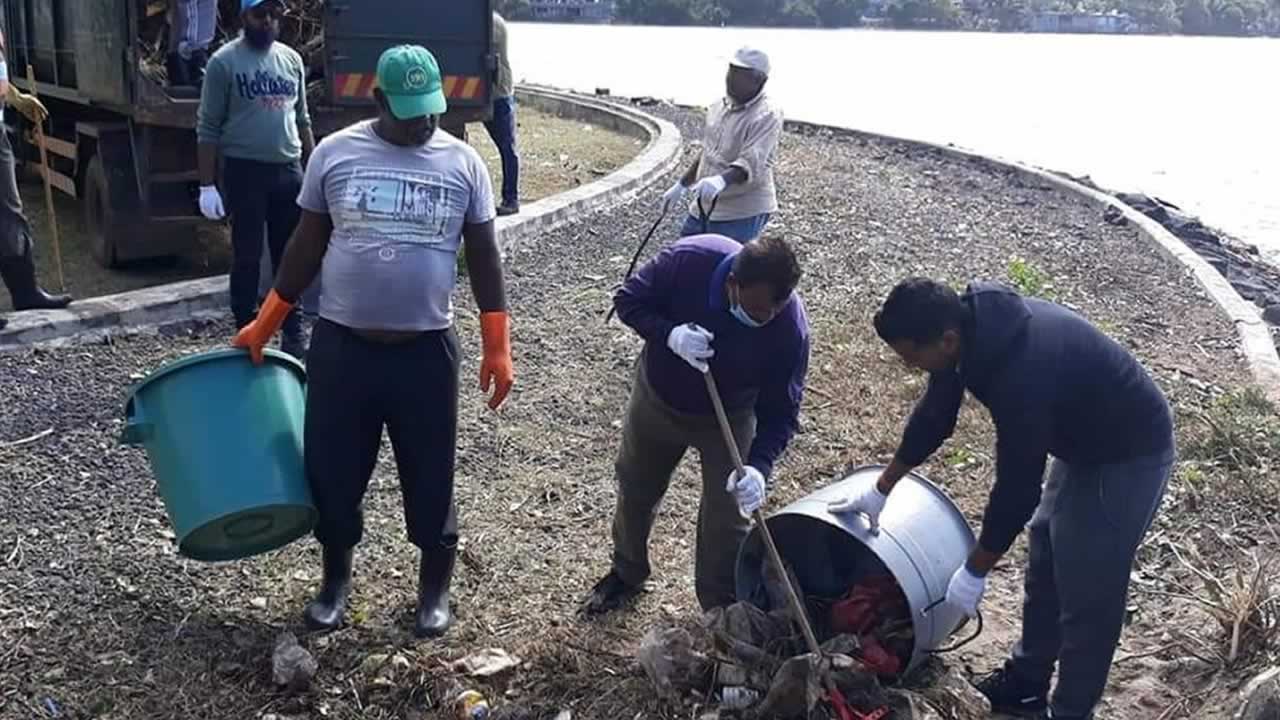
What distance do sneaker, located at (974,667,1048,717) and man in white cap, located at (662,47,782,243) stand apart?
2.45 m

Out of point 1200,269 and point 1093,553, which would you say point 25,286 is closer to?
point 1093,553

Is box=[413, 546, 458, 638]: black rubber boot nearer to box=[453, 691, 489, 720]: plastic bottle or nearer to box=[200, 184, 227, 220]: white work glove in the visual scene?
box=[453, 691, 489, 720]: plastic bottle

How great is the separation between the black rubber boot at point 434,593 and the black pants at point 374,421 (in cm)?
8

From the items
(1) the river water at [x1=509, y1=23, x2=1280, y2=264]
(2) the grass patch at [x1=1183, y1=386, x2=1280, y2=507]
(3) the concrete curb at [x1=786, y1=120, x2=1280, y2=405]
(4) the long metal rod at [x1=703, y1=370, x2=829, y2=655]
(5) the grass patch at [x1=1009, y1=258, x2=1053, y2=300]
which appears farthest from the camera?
(1) the river water at [x1=509, y1=23, x2=1280, y2=264]

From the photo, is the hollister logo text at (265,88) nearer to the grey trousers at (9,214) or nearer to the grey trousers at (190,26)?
the grey trousers at (9,214)

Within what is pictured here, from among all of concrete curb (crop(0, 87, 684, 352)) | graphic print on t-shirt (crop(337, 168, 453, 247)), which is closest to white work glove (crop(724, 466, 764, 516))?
graphic print on t-shirt (crop(337, 168, 453, 247))

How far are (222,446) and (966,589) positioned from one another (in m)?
1.97

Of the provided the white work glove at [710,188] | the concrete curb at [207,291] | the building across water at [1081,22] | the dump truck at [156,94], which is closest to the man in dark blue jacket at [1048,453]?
the white work glove at [710,188]

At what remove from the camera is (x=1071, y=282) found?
910cm

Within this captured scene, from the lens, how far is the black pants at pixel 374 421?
3652 mm

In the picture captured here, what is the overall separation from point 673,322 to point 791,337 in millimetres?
327

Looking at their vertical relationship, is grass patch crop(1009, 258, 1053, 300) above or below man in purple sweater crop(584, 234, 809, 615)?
below

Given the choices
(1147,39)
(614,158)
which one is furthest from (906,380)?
(1147,39)

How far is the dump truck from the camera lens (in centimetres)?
716
